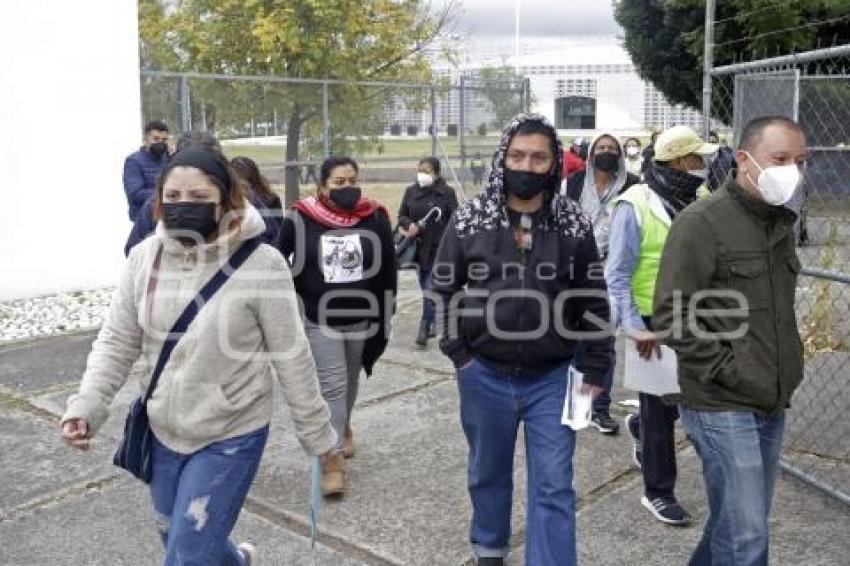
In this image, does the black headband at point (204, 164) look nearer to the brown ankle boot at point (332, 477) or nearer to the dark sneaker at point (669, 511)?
the brown ankle boot at point (332, 477)

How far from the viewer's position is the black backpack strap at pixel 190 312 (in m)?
2.96

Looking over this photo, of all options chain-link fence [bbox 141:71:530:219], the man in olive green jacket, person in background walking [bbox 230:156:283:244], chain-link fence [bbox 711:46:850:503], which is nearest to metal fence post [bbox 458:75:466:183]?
chain-link fence [bbox 141:71:530:219]

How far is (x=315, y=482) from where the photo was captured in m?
3.40

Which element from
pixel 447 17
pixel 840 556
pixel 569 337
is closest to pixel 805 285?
pixel 840 556

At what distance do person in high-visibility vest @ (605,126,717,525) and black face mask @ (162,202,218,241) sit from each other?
72.5 inches

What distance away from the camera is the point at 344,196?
480 centimetres

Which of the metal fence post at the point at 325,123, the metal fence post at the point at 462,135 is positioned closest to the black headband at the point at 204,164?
the metal fence post at the point at 325,123

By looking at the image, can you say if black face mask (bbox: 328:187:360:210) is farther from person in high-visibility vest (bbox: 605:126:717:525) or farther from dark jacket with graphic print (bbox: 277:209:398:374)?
person in high-visibility vest (bbox: 605:126:717:525)

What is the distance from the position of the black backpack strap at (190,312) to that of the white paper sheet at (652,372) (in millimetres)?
1863

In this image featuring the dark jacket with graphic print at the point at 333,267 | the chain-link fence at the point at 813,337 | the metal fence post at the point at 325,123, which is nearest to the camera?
the chain-link fence at the point at 813,337

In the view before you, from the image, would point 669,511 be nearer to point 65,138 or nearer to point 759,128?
point 759,128

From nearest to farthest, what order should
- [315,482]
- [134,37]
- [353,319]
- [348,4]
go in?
[315,482] → [353,319] → [134,37] → [348,4]

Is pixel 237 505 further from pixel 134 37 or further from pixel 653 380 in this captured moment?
pixel 134 37

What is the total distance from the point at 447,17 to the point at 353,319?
607 inches
